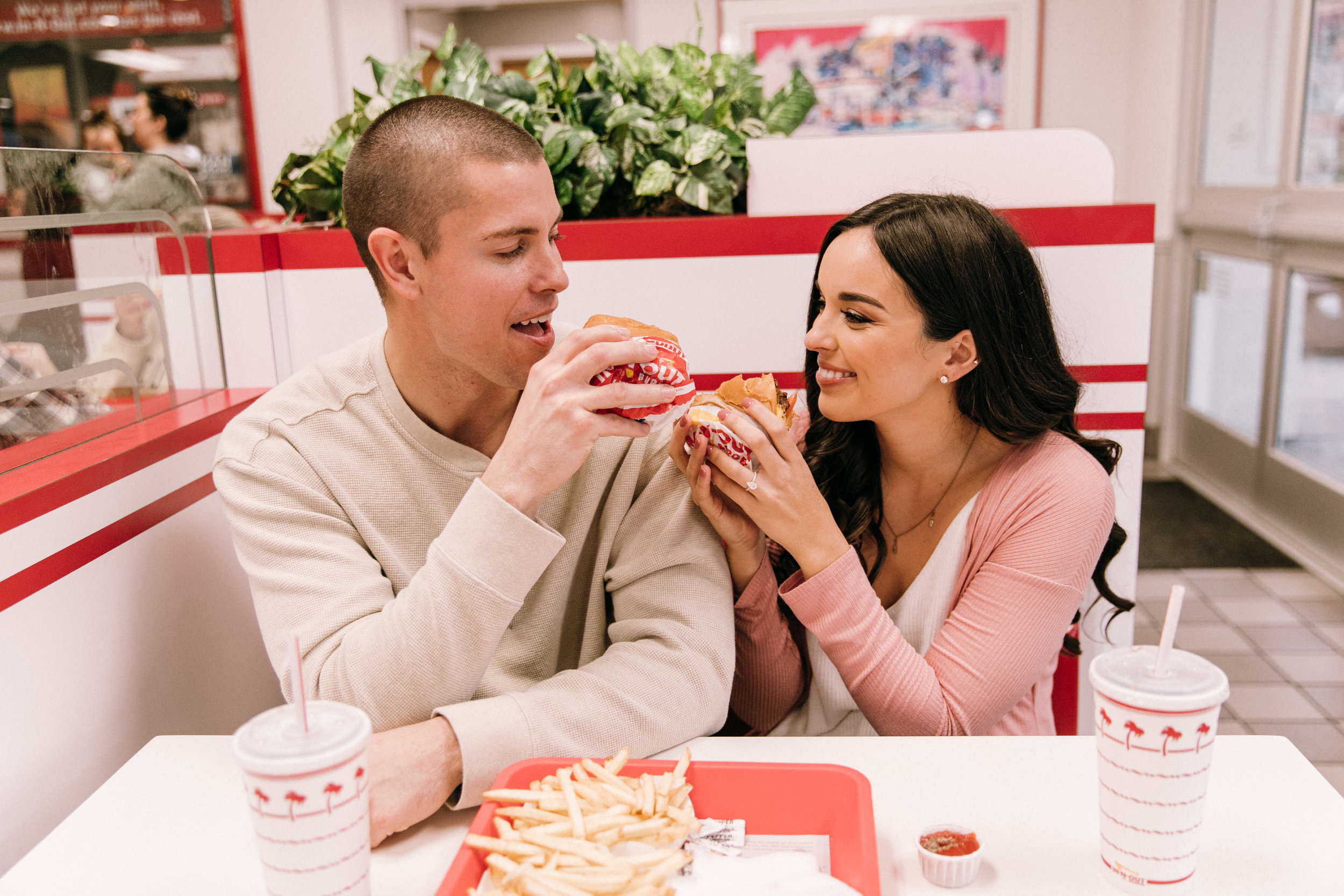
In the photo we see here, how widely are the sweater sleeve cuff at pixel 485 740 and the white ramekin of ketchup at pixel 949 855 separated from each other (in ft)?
1.56

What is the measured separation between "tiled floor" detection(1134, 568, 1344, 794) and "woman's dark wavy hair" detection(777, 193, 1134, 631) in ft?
5.83

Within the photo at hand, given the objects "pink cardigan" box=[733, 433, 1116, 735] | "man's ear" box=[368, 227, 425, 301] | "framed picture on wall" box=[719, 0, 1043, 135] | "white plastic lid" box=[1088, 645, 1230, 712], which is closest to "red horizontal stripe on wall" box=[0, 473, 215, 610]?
"man's ear" box=[368, 227, 425, 301]

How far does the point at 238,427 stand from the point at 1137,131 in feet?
19.5

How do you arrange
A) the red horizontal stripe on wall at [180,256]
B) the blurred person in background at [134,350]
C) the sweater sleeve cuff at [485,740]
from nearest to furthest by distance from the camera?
the sweater sleeve cuff at [485,740], the blurred person in background at [134,350], the red horizontal stripe on wall at [180,256]

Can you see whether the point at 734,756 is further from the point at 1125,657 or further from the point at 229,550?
the point at 229,550

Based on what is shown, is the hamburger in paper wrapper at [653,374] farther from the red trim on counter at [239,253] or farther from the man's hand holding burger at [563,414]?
the red trim on counter at [239,253]

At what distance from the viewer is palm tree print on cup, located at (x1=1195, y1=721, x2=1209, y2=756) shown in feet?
2.88

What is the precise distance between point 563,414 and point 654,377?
0.16 m

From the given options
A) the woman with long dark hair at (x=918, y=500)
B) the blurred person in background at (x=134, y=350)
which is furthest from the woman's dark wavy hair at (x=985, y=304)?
the blurred person in background at (x=134, y=350)

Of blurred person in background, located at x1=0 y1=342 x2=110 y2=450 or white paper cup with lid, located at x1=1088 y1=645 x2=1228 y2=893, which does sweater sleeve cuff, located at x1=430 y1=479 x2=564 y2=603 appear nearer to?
white paper cup with lid, located at x1=1088 y1=645 x2=1228 y2=893

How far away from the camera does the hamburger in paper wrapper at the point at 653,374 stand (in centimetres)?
133

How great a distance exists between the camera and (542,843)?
962 mm

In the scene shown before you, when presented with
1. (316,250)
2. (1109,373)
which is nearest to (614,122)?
(316,250)

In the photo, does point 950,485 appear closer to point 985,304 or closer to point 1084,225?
point 985,304
